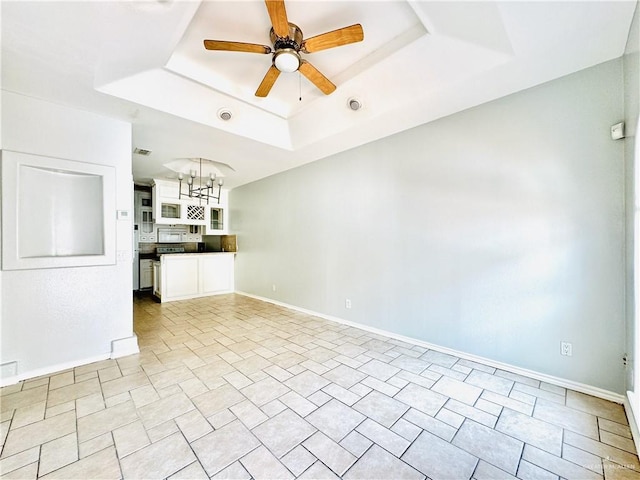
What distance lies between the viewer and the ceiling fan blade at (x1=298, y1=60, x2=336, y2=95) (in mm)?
2161

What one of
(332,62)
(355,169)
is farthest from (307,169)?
(332,62)

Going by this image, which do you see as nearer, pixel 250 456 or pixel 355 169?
pixel 250 456

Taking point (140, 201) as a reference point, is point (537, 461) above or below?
below

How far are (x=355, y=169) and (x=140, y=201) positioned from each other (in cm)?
566

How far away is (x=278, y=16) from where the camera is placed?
169 cm

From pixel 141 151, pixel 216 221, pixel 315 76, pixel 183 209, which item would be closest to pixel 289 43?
pixel 315 76

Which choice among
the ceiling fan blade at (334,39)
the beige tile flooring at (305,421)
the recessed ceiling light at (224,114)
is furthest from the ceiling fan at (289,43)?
the beige tile flooring at (305,421)

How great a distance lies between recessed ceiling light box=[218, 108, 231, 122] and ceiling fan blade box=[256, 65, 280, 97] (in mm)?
678

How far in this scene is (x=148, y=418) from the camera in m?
1.81

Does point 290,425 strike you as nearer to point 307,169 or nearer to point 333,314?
point 333,314

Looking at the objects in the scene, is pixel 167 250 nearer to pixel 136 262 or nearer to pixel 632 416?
pixel 136 262

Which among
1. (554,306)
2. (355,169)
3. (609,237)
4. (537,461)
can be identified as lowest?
(537,461)

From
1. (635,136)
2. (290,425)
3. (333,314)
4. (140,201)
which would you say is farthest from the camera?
(140,201)

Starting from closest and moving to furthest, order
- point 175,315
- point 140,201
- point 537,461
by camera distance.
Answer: point 537,461
point 175,315
point 140,201
